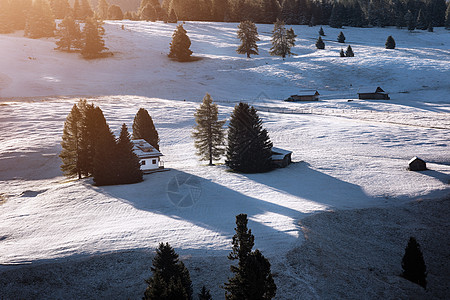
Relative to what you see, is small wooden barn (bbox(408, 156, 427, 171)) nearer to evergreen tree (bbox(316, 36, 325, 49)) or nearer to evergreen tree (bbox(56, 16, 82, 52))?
evergreen tree (bbox(316, 36, 325, 49))

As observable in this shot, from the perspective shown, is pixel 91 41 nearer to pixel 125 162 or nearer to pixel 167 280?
pixel 125 162

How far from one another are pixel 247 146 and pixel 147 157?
38.6ft

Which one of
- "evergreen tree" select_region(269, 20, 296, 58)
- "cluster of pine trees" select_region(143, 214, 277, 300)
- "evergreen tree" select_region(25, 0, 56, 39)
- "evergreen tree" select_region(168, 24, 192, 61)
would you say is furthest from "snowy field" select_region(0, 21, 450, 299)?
"evergreen tree" select_region(25, 0, 56, 39)

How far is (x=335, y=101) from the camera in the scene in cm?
8056

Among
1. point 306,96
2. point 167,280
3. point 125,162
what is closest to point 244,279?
point 167,280

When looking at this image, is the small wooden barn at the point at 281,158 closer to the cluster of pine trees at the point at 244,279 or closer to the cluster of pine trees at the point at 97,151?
the cluster of pine trees at the point at 97,151

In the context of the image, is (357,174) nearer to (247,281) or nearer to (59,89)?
(247,281)

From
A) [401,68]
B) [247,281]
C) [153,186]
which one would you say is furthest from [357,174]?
[401,68]

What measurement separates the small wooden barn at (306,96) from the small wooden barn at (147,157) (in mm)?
44180

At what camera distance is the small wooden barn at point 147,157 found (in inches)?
1852

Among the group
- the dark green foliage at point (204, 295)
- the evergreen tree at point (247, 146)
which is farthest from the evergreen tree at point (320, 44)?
the dark green foliage at point (204, 295)

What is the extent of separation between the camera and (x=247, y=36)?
371ft

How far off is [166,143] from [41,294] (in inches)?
1542

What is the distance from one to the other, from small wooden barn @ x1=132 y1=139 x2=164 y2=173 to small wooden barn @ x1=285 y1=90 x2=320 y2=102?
145 ft
